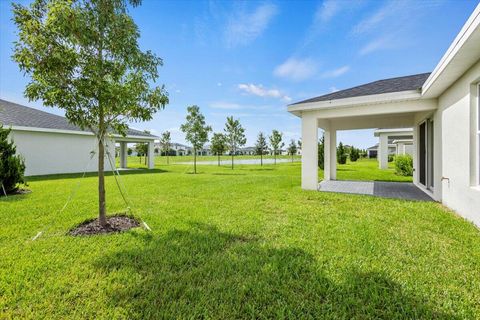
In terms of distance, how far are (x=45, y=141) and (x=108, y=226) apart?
47.3 ft

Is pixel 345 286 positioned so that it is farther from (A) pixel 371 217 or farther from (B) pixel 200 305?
(A) pixel 371 217

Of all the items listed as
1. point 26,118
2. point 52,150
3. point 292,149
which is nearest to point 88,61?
point 52,150

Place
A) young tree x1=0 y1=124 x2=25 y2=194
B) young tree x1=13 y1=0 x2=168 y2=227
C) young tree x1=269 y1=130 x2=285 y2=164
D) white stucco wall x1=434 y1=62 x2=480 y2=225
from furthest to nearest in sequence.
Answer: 1. young tree x1=269 y1=130 x2=285 y2=164
2. young tree x1=0 y1=124 x2=25 y2=194
3. white stucco wall x1=434 y1=62 x2=480 y2=225
4. young tree x1=13 y1=0 x2=168 y2=227

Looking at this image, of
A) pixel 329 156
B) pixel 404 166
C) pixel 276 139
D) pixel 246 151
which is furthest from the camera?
pixel 246 151

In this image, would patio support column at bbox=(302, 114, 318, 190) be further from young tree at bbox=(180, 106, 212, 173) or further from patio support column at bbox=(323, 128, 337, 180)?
young tree at bbox=(180, 106, 212, 173)

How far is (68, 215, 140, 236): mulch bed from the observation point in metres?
4.45

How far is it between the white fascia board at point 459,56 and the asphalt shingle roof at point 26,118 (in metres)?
15.9

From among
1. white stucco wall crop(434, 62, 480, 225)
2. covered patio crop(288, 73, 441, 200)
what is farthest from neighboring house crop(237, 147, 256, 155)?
white stucco wall crop(434, 62, 480, 225)

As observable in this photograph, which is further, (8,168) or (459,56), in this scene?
(8,168)

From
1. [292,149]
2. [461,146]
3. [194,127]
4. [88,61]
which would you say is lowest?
[461,146]

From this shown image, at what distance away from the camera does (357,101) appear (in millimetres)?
7895

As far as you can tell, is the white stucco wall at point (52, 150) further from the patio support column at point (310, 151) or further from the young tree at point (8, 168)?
the patio support column at point (310, 151)

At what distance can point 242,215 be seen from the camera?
5570 mm

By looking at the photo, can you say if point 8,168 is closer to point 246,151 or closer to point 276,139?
point 276,139
